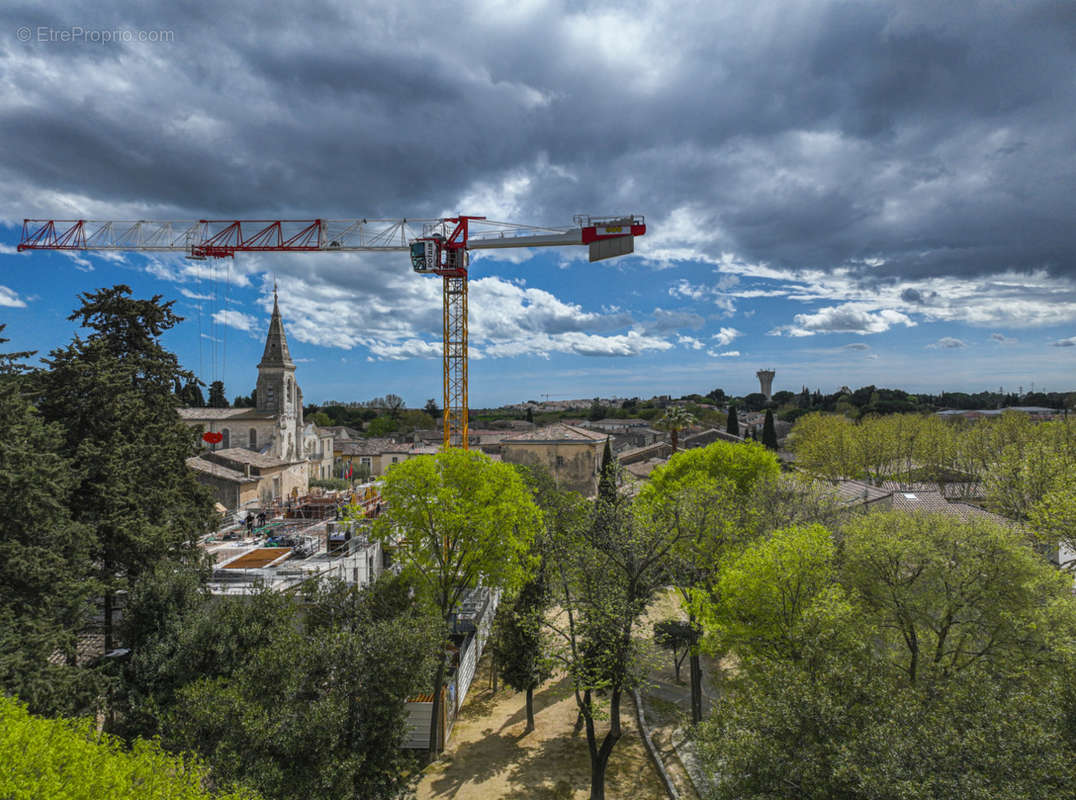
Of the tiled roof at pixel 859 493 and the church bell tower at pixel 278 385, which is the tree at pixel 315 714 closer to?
the tiled roof at pixel 859 493

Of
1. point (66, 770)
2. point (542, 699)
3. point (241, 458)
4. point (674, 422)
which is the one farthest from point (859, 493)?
point (241, 458)

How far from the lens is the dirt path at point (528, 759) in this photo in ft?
57.5

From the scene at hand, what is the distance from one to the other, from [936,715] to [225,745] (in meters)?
14.2

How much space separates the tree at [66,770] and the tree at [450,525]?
10820mm

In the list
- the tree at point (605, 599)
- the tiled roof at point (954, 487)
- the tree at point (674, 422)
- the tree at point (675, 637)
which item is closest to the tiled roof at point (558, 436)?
the tree at point (674, 422)

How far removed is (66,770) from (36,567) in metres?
7.83

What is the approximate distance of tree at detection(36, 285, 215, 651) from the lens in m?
18.2

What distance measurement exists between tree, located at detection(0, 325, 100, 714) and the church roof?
42.6m

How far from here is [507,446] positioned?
190ft

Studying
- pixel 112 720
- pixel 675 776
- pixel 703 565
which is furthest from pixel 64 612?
pixel 703 565

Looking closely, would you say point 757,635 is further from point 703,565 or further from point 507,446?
point 507,446

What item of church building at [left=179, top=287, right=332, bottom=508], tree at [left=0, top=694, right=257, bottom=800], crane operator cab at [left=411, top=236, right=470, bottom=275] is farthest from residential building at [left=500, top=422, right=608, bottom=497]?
tree at [left=0, top=694, right=257, bottom=800]

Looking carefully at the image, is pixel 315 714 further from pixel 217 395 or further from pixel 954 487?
pixel 217 395

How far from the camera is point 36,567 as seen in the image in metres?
14.4
